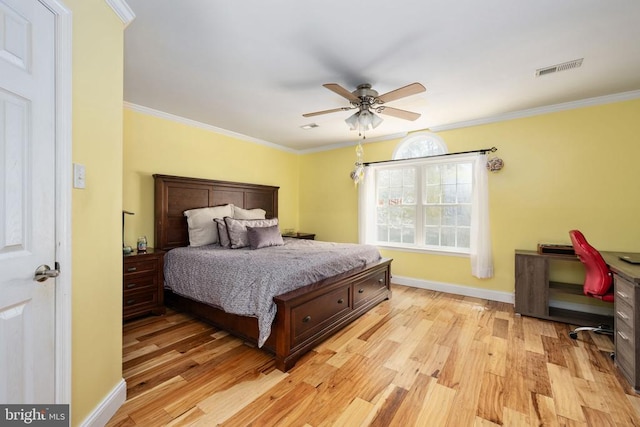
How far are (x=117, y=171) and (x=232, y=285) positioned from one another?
48.8 inches

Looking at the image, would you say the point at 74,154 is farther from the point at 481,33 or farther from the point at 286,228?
the point at 286,228

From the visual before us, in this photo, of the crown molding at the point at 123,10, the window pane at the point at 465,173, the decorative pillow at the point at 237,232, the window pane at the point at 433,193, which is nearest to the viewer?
the crown molding at the point at 123,10

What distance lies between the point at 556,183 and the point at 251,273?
379 cm

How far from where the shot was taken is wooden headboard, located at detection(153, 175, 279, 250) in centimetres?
347

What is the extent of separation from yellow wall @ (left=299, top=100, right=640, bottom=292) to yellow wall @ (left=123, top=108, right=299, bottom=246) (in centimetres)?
322

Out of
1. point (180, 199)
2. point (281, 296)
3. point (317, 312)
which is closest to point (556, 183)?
point (317, 312)

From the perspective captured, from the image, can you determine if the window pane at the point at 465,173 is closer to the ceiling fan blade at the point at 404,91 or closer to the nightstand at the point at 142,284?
the ceiling fan blade at the point at 404,91

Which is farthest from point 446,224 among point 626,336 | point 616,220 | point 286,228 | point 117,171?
point 117,171

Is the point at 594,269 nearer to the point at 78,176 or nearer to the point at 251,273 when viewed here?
the point at 251,273

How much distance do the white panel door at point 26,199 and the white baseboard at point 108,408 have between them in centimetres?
32

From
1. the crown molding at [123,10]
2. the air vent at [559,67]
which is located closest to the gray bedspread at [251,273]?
the crown molding at [123,10]

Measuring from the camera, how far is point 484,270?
3660mm

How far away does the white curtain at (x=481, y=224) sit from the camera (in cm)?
366

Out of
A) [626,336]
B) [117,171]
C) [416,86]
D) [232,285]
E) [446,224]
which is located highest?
[416,86]
